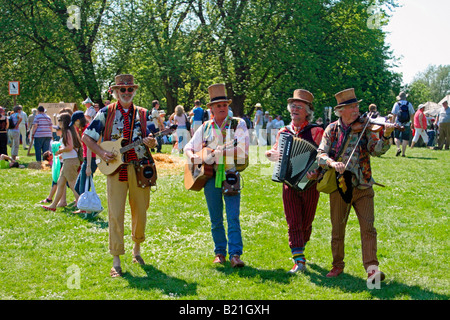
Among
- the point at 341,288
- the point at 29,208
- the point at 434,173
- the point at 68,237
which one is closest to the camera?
the point at 341,288

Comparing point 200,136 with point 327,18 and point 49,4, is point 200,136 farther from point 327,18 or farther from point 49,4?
point 327,18

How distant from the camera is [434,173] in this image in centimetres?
1446

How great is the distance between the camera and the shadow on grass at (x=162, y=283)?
566cm

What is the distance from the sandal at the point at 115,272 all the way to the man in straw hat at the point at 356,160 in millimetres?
2613

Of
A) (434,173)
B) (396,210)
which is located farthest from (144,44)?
(396,210)

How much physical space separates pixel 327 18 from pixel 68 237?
27414 mm

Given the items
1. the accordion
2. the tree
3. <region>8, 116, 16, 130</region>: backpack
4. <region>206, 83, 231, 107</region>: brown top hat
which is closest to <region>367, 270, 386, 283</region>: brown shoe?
the accordion

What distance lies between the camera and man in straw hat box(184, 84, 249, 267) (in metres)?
6.37

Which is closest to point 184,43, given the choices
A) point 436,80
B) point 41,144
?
point 41,144

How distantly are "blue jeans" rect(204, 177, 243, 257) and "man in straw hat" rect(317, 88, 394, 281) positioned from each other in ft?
4.08

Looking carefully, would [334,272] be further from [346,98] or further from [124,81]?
[124,81]

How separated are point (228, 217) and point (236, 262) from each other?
54 centimetres

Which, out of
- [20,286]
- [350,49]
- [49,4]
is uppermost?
[49,4]

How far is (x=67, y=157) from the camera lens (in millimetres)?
10258
